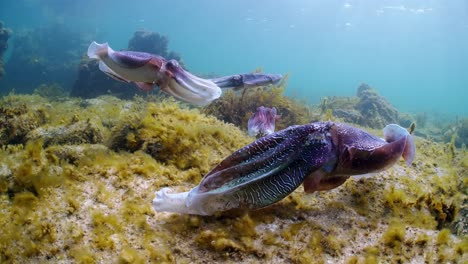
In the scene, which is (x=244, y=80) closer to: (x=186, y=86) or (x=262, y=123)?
(x=262, y=123)

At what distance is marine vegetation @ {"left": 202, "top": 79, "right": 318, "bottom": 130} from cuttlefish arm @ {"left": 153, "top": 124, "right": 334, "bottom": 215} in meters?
5.01

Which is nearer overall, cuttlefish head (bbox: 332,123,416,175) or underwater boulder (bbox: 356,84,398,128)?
cuttlefish head (bbox: 332,123,416,175)

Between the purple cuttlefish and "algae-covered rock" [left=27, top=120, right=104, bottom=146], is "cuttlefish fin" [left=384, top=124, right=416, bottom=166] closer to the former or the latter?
the purple cuttlefish

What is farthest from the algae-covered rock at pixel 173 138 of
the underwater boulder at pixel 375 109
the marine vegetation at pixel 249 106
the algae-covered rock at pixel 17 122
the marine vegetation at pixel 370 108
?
the underwater boulder at pixel 375 109

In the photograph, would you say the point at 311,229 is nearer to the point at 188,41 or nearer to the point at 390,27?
the point at 390,27

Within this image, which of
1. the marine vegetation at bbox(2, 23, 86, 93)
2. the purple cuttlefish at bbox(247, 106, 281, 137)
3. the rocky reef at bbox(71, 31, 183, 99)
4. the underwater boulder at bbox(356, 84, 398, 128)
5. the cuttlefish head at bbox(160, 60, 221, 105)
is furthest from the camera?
the marine vegetation at bbox(2, 23, 86, 93)

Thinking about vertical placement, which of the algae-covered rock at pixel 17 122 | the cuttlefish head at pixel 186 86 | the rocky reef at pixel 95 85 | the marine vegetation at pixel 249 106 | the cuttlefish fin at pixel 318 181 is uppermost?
the cuttlefish head at pixel 186 86

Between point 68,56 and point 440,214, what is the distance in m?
44.8

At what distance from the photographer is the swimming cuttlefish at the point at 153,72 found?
10.6 ft

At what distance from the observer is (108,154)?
354cm

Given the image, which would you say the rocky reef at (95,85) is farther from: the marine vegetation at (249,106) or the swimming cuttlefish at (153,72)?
the swimming cuttlefish at (153,72)

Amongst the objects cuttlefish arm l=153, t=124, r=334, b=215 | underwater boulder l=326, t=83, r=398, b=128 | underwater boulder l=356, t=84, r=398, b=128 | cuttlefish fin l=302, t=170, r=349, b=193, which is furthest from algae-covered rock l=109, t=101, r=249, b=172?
underwater boulder l=356, t=84, r=398, b=128

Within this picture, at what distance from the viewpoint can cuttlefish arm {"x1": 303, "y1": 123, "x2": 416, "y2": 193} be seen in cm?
236

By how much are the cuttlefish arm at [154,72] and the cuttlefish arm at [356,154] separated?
1579 millimetres
